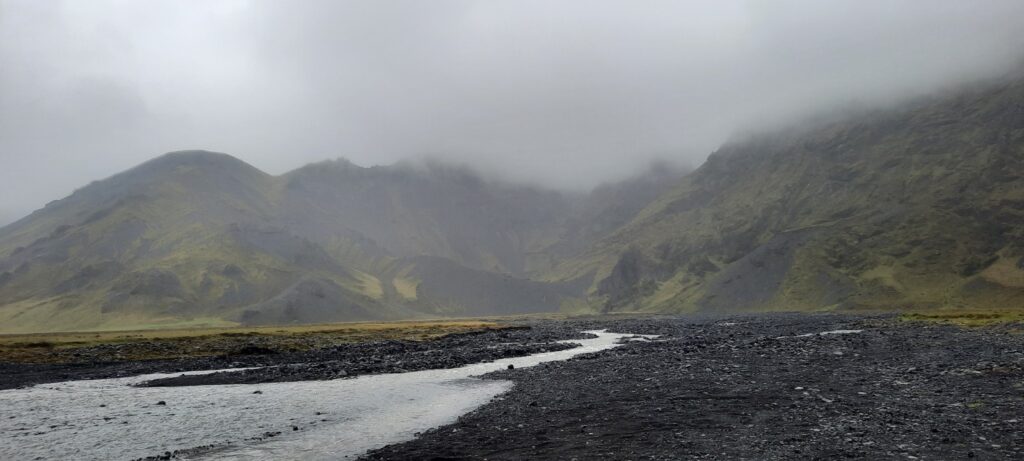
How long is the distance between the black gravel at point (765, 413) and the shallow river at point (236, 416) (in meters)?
2.86

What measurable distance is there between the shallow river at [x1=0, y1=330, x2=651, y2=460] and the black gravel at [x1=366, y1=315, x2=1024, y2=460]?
2.86 meters

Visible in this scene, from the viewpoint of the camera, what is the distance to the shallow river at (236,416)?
80.2ft

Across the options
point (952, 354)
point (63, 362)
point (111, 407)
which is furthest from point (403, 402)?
point (63, 362)

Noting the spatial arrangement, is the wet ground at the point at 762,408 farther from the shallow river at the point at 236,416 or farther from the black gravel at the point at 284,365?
the black gravel at the point at 284,365

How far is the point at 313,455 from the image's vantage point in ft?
72.7

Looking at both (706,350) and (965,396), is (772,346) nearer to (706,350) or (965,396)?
(706,350)

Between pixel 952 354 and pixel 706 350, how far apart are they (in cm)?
1895

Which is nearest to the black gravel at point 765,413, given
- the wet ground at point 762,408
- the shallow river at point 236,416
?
the wet ground at point 762,408

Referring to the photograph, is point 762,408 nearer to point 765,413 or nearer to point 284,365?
point 765,413

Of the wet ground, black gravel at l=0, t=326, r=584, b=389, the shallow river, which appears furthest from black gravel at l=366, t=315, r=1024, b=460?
black gravel at l=0, t=326, r=584, b=389

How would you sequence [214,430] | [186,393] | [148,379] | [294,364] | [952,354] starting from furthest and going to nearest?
[294,364] → [148,379] → [186,393] → [952,354] → [214,430]

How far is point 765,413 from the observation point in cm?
2383

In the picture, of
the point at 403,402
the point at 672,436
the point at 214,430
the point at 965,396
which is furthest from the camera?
the point at 403,402

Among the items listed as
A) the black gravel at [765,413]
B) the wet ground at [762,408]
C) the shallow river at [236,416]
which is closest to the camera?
the black gravel at [765,413]
